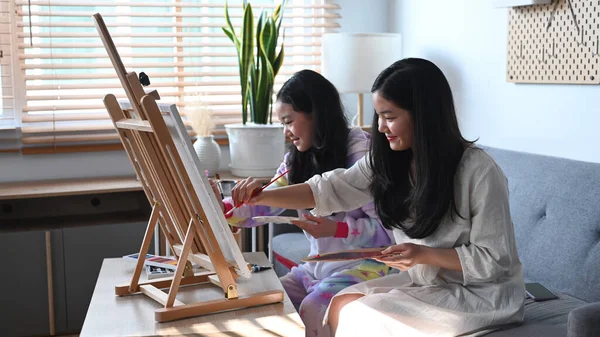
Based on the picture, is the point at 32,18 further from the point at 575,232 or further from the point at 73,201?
the point at 575,232

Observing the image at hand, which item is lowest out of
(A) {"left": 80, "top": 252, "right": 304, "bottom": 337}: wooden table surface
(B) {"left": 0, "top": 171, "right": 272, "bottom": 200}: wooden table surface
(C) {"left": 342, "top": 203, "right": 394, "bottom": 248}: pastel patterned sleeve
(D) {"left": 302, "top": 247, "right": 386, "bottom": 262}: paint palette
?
(A) {"left": 80, "top": 252, "right": 304, "bottom": 337}: wooden table surface

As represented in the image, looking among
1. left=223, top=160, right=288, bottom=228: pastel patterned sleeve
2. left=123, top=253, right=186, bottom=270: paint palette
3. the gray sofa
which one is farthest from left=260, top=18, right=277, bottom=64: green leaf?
left=123, top=253, right=186, bottom=270: paint palette

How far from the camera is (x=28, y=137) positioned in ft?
11.4

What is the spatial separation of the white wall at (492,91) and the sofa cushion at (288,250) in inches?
37.1

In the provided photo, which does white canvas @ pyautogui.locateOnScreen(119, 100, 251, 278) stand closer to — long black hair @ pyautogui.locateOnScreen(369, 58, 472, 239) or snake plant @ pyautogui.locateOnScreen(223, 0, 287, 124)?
long black hair @ pyautogui.locateOnScreen(369, 58, 472, 239)

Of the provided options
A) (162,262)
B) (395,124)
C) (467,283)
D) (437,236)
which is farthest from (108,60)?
(467,283)

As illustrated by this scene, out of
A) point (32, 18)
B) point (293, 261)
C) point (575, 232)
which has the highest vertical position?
point (32, 18)

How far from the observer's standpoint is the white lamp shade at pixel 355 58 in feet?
11.7

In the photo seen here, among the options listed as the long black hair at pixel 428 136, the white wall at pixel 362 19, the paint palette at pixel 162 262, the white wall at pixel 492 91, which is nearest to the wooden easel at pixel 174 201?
the paint palette at pixel 162 262

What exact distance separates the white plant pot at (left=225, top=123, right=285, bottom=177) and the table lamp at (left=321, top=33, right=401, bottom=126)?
415 mm

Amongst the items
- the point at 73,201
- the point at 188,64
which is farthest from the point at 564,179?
the point at 73,201

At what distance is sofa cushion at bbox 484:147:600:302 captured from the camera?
88.7 inches

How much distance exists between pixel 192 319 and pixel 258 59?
6.45 feet

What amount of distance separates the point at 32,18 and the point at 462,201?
246 centimetres
